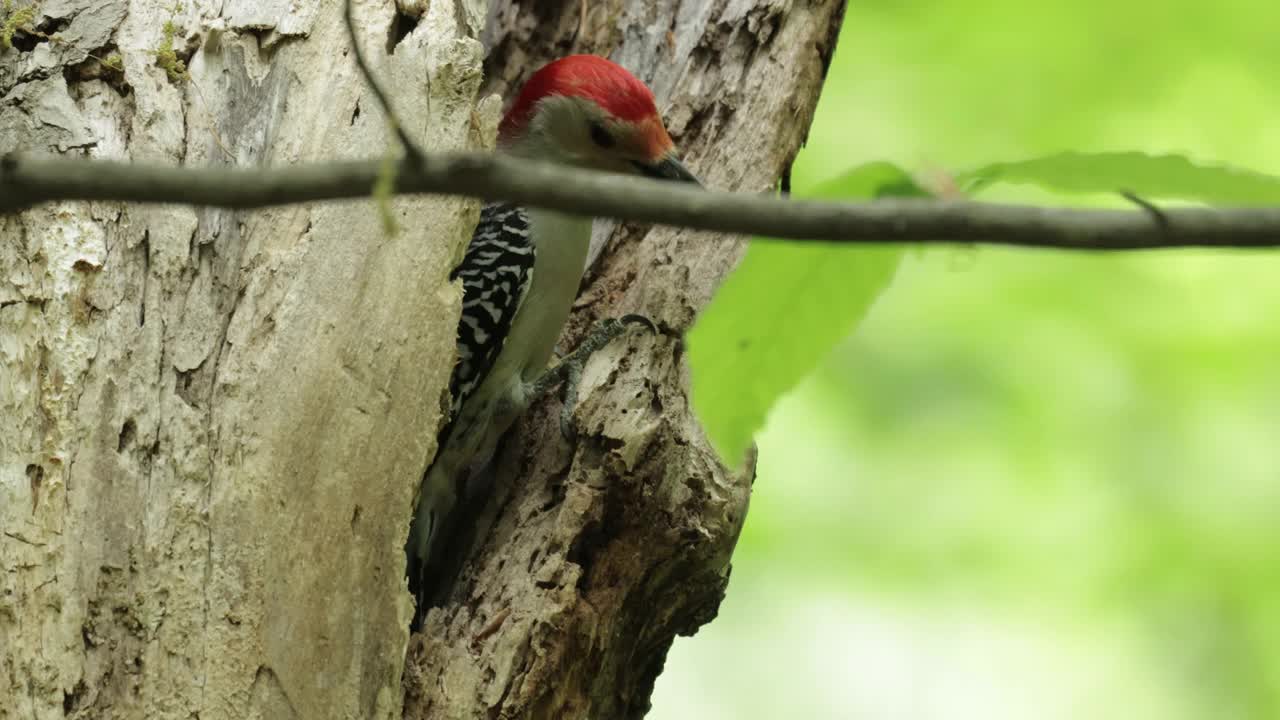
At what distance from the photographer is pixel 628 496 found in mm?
3100

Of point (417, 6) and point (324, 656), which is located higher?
point (417, 6)

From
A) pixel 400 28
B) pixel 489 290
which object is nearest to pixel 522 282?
pixel 489 290

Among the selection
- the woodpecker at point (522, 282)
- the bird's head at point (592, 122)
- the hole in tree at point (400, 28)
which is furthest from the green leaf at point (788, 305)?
the bird's head at point (592, 122)

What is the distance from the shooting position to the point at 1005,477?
20.9 ft

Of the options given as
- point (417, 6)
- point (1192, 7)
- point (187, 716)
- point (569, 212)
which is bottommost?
point (187, 716)

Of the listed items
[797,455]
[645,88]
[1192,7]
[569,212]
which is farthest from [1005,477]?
[569,212]

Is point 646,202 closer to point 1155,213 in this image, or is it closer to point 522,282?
point 1155,213

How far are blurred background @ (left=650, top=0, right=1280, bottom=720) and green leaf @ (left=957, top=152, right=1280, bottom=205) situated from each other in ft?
17.0

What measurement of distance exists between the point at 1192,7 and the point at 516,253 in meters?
3.87

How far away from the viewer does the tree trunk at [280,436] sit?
8.29 ft

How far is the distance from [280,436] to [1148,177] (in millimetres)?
2063

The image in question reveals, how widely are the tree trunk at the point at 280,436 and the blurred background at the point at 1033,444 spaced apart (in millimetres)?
3040

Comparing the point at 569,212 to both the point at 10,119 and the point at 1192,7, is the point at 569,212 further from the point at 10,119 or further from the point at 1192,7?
the point at 1192,7

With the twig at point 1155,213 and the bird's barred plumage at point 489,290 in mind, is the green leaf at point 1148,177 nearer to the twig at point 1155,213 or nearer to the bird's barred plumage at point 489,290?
the twig at point 1155,213
